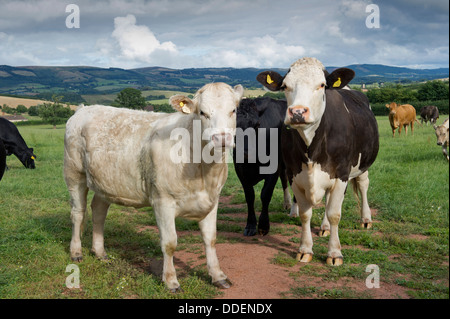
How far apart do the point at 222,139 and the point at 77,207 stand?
295 cm

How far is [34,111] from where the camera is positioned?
65.5 metres

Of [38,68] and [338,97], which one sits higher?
[38,68]

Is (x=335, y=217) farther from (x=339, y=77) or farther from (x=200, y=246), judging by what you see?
(x=200, y=246)

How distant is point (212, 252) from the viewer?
4656mm

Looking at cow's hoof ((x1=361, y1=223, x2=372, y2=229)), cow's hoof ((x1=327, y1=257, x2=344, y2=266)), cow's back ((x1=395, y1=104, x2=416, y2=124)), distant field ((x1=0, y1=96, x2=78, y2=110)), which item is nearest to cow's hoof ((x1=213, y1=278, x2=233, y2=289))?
cow's hoof ((x1=327, y1=257, x2=344, y2=266))

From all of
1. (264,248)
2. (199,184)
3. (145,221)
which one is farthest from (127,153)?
(145,221)

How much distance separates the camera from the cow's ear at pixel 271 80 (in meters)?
4.99

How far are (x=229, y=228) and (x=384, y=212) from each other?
9.85 ft

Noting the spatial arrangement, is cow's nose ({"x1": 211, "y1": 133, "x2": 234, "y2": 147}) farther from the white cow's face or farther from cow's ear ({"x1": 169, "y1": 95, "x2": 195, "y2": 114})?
the white cow's face

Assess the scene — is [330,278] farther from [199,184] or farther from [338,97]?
[338,97]

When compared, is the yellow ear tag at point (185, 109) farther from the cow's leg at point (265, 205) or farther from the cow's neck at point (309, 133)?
the cow's leg at point (265, 205)

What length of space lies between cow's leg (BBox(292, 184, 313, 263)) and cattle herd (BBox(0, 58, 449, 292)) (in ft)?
0.05

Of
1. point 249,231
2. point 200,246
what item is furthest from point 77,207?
point 249,231

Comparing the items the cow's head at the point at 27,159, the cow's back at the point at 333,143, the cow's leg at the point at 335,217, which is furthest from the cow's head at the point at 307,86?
the cow's head at the point at 27,159
